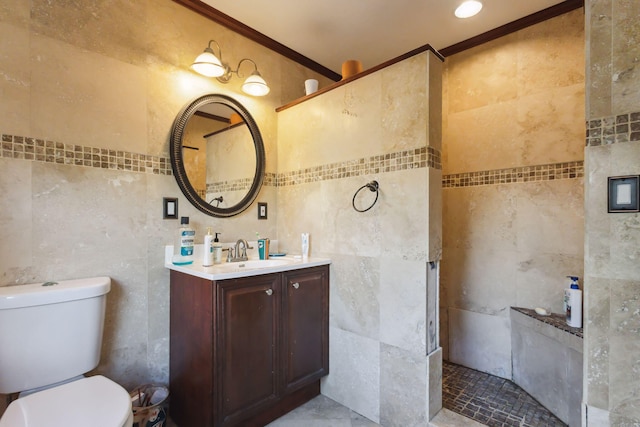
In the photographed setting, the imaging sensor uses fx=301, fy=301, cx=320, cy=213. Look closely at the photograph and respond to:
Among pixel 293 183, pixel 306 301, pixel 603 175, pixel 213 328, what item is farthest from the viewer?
pixel 293 183

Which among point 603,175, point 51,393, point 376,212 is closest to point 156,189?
point 51,393

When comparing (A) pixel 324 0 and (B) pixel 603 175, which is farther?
(A) pixel 324 0

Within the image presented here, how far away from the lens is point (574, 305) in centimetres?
176

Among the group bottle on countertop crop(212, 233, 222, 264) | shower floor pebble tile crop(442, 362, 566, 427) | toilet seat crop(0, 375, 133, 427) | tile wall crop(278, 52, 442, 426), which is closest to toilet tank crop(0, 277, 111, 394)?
toilet seat crop(0, 375, 133, 427)

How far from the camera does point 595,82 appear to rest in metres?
1.10

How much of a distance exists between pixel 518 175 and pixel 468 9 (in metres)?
1.16

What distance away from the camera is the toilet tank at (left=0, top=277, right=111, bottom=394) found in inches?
47.6

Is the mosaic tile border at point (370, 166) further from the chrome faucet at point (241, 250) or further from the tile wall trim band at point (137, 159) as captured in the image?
the chrome faucet at point (241, 250)

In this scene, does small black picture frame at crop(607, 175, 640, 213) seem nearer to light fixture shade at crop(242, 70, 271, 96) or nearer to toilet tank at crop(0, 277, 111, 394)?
light fixture shade at crop(242, 70, 271, 96)

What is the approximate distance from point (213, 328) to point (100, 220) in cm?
84

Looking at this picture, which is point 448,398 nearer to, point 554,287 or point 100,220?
point 554,287

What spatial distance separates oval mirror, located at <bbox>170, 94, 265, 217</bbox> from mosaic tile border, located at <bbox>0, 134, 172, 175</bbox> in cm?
12

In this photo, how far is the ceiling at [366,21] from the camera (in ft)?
6.36

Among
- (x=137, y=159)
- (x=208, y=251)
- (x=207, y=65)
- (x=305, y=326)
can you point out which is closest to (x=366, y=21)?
(x=207, y=65)
